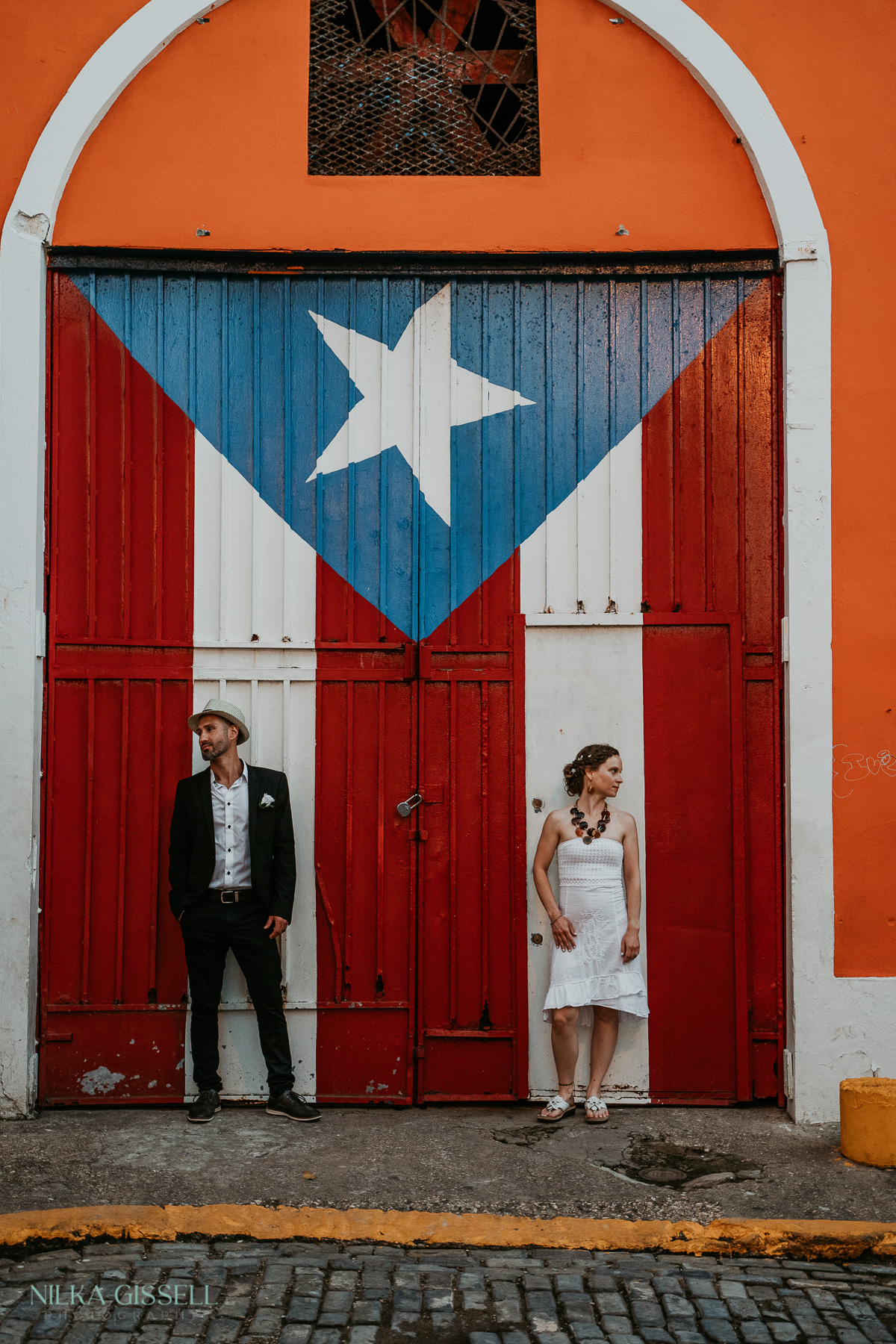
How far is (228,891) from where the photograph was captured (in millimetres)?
5203

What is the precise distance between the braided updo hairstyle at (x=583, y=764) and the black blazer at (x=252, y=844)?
147 cm

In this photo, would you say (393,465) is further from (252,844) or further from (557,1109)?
(557,1109)

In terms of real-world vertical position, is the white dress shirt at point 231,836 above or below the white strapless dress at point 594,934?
above

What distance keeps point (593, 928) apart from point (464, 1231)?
1667 mm

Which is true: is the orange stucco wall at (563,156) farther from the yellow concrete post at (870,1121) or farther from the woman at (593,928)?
the yellow concrete post at (870,1121)

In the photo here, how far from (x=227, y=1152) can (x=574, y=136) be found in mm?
5485

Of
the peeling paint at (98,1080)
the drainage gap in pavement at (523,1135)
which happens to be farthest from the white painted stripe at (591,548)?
the peeling paint at (98,1080)

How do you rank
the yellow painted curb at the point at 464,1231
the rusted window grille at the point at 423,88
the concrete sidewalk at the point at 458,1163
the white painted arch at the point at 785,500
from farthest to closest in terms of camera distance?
1. the rusted window grille at the point at 423,88
2. the white painted arch at the point at 785,500
3. the concrete sidewalk at the point at 458,1163
4. the yellow painted curb at the point at 464,1231

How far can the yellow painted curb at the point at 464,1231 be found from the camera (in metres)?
3.98

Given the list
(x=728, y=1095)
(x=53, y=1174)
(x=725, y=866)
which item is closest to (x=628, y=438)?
(x=725, y=866)

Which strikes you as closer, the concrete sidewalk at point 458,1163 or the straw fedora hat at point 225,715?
the concrete sidewalk at point 458,1163

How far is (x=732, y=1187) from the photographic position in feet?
14.6

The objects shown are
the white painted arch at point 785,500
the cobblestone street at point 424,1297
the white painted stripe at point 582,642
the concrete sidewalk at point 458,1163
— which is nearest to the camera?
the cobblestone street at point 424,1297

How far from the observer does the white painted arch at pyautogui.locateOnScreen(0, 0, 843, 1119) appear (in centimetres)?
528
